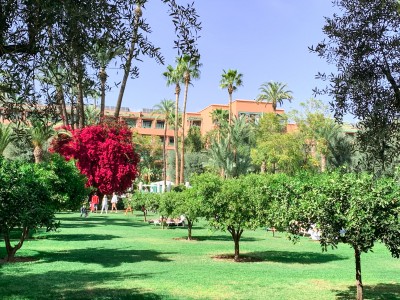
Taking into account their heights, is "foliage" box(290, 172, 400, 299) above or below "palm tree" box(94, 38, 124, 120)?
below

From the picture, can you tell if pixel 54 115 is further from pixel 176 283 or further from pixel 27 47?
pixel 176 283

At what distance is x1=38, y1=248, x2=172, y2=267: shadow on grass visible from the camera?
47.1 feet

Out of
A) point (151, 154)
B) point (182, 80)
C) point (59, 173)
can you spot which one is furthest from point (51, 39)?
point (151, 154)

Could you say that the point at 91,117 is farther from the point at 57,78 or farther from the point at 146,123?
the point at 57,78

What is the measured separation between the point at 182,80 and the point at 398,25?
169 ft

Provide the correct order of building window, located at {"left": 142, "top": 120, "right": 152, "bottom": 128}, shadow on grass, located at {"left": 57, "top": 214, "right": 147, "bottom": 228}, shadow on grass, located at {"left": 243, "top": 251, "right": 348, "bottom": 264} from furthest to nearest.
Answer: building window, located at {"left": 142, "top": 120, "right": 152, "bottom": 128}, shadow on grass, located at {"left": 57, "top": 214, "right": 147, "bottom": 228}, shadow on grass, located at {"left": 243, "top": 251, "right": 348, "bottom": 264}

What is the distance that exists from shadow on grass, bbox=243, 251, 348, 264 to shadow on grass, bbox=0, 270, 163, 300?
5455 mm

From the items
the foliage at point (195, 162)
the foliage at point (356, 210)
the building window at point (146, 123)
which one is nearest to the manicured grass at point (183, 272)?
the foliage at point (356, 210)

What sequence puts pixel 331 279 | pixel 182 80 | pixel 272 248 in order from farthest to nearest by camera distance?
pixel 182 80, pixel 272 248, pixel 331 279

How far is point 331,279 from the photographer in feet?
39.2

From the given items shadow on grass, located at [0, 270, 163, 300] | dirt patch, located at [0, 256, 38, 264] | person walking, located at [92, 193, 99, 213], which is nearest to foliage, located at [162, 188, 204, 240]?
shadow on grass, located at [0, 270, 163, 300]

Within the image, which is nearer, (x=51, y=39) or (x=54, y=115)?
(x=51, y=39)

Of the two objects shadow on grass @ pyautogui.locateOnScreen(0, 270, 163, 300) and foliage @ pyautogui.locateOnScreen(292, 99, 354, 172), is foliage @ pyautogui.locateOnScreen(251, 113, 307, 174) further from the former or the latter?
shadow on grass @ pyautogui.locateOnScreen(0, 270, 163, 300)

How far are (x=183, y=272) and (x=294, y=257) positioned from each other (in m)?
5.50
